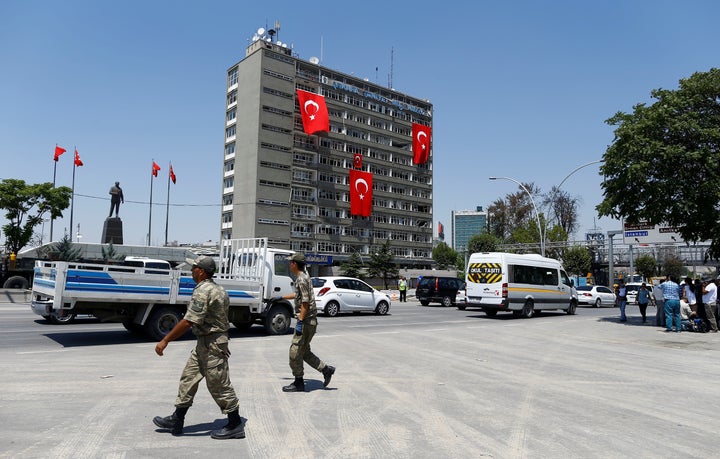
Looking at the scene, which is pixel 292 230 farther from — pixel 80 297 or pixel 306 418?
pixel 306 418

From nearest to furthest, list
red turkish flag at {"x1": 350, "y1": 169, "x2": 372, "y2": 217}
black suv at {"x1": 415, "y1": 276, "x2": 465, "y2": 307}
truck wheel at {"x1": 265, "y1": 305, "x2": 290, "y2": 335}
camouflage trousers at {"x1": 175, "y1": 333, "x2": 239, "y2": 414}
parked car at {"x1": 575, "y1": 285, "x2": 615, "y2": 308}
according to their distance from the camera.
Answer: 1. camouflage trousers at {"x1": 175, "y1": 333, "x2": 239, "y2": 414}
2. truck wheel at {"x1": 265, "y1": 305, "x2": 290, "y2": 335}
3. black suv at {"x1": 415, "y1": 276, "x2": 465, "y2": 307}
4. parked car at {"x1": 575, "y1": 285, "x2": 615, "y2": 308}
5. red turkish flag at {"x1": 350, "y1": 169, "x2": 372, "y2": 217}

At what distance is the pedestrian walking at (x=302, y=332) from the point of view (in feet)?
22.9

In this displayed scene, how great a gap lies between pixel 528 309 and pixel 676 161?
795 cm

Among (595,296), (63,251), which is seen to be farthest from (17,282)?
(595,296)

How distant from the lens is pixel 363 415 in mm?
5883

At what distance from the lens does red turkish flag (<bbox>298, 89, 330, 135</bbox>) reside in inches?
2800

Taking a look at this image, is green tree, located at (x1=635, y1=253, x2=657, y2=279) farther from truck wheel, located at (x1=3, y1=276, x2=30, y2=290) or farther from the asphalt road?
truck wheel, located at (x1=3, y1=276, x2=30, y2=290)

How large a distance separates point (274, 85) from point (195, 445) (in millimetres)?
70820

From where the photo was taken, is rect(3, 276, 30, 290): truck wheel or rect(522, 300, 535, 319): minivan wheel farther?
rect(3, 276, 30, 290): truck wheel

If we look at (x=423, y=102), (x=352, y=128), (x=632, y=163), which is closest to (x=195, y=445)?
(x=632, y=163)

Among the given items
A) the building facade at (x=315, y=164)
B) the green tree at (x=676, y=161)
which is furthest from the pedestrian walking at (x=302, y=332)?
the building facade at (x=315, y=164)

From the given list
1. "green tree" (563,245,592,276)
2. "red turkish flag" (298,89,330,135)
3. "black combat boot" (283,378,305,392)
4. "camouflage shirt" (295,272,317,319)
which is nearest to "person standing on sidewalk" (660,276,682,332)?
"camouflage shirt" (295,272,317,319)

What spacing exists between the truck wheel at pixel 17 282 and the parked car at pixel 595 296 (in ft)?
110

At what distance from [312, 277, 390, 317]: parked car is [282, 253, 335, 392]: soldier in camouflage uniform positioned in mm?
13231
